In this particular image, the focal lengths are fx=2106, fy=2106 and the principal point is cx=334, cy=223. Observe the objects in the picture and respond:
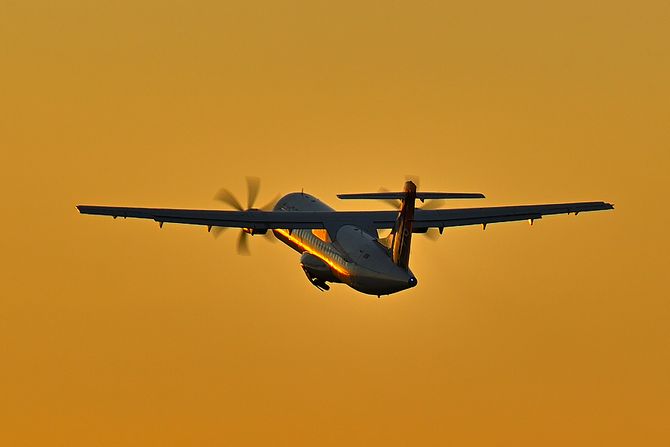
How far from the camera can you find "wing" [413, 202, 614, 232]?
123 metres

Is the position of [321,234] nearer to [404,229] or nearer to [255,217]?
[255,217]

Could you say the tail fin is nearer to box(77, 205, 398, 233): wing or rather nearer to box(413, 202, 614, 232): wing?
box(77, 205, 398, 233): wing

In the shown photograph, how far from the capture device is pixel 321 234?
122438 mm

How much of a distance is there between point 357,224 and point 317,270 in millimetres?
4371

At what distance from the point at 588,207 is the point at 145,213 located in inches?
1024

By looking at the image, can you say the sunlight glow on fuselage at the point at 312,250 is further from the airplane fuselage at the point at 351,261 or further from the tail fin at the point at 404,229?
the tail fin at the point at 404,229

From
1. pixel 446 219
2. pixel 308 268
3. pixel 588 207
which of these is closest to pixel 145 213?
pixel 308 268

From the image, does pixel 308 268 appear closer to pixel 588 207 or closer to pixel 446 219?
pixel 446 219

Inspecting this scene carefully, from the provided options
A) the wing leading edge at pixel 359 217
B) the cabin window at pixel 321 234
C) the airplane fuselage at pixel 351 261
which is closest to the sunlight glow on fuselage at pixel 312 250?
the airplane fuselage at pixel 351 261

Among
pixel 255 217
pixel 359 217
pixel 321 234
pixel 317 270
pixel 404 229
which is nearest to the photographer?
pixel 404 229

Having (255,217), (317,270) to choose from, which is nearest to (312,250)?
(317,270)

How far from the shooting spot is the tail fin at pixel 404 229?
11256 cm

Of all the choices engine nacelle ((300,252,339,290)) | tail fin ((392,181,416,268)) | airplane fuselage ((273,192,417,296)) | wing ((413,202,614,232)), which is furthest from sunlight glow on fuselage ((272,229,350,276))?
wing ((413,202,614,232))

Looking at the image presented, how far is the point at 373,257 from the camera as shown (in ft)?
375
